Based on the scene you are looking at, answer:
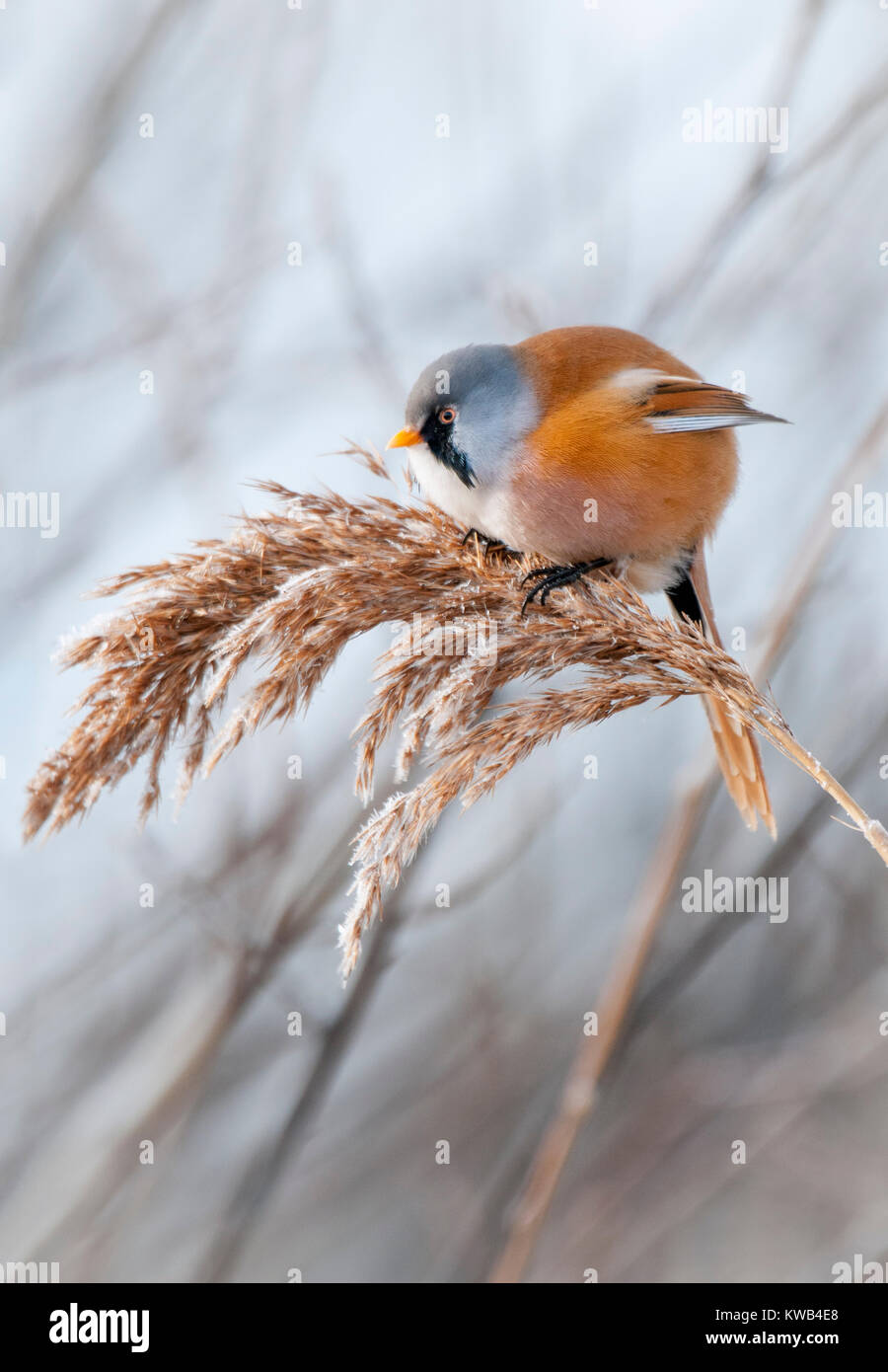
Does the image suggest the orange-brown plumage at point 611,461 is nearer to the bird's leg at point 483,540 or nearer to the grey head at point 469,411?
the grey head at point 469,411

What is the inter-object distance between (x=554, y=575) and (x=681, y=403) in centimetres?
62

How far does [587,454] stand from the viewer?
2.26 meters

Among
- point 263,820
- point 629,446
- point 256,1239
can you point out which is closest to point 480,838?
point 263,820

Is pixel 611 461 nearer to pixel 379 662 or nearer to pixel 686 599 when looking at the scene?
pixel 686 599

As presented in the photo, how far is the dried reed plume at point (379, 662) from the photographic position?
5.14ft

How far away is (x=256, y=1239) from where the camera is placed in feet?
11.1

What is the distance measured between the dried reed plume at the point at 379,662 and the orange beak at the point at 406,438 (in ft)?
1.57

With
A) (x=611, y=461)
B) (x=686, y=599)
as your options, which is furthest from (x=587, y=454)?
(x=686, y=599)

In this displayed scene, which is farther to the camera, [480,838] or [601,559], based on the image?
[480,838]

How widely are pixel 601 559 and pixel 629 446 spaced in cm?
26

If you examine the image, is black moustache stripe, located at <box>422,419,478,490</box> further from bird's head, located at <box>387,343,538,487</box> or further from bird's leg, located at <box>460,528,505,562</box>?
bird's leg, located at <box>460,528,505,562</box>

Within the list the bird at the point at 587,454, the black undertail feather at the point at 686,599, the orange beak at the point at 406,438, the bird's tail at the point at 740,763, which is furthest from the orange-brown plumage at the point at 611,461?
the bird's tail at the point at 740,763
